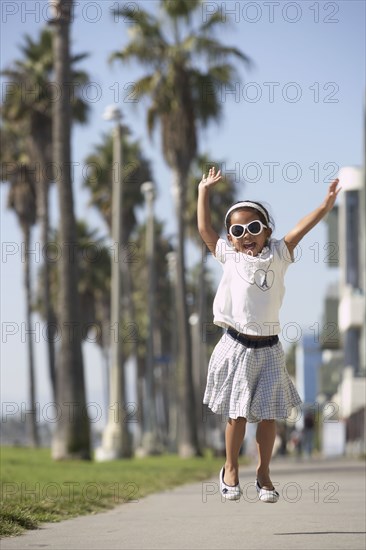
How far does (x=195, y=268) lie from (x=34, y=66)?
5325cm

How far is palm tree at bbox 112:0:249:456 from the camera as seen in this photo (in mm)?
38469

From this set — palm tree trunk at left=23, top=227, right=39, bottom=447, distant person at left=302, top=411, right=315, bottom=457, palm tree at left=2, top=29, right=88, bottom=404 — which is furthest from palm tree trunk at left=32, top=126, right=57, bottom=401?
distant person at left=302, top=411, right=315, bottom=457

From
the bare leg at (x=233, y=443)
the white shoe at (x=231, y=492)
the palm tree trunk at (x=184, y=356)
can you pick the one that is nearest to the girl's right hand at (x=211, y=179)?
the bare leg at (x=233, y=443)

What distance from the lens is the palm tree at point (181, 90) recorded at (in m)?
38.5

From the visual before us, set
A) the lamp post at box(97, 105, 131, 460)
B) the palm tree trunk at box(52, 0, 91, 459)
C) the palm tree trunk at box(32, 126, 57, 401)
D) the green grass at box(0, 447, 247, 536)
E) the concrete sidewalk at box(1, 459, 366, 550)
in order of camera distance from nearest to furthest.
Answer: the concrete sidewalk at box(1, 459, 366, 550) < the green grass at box(0, 447, 247, 536) < the palm tree trunk at box(52, 0, 91, 459) < the lamp post at box(97, 105, 131, 460) < the palm tree trunk at box(32, 126, 57, 401)

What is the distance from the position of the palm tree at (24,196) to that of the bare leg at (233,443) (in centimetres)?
4591

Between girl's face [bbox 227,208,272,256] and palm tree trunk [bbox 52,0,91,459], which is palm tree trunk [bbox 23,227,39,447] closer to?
palm tree trunk [bbox 52,0,91,459]

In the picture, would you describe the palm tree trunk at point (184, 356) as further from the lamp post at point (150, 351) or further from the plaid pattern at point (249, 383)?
the plaid pattern at point (249, 383)

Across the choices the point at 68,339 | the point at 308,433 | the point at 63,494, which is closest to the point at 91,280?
the point at 308,433

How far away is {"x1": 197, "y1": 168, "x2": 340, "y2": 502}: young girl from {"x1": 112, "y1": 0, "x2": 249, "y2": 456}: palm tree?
29.6 m

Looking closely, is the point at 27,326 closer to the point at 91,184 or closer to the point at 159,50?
the point at 91,184

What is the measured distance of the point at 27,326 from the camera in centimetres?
5694

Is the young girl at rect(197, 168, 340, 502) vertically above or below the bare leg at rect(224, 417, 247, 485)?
above

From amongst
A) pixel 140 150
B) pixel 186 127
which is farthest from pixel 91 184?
pixel 186 127
